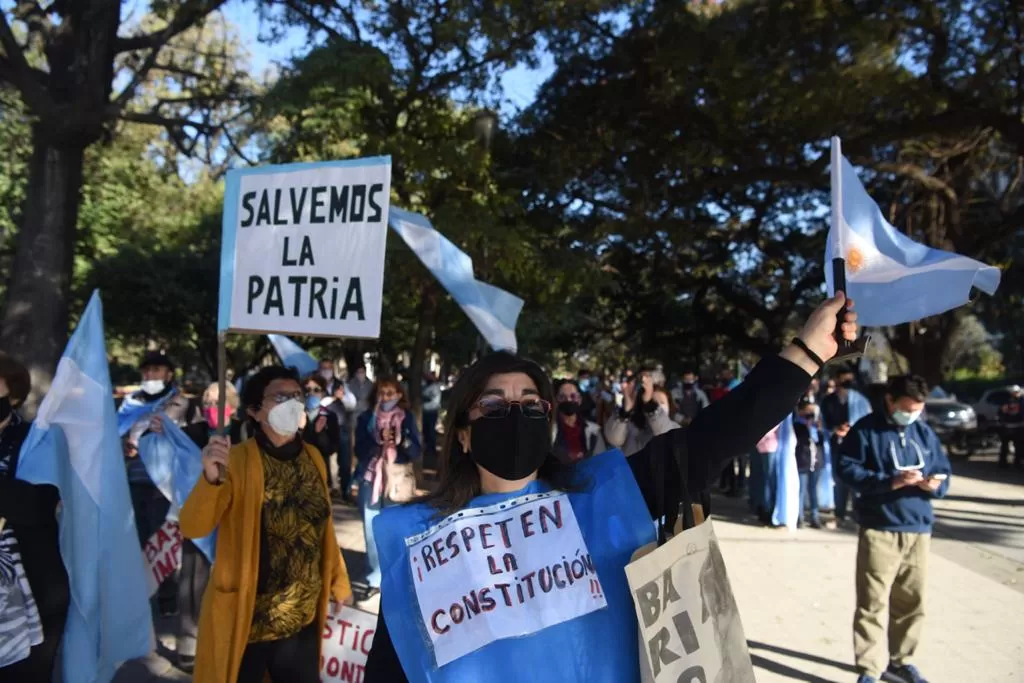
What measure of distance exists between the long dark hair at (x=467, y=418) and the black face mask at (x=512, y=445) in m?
0.09

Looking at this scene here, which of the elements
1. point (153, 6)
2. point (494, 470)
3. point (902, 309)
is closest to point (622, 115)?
point (153, 6)

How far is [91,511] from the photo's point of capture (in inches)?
144

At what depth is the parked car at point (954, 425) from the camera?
20.3 m

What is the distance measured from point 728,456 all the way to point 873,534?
3.52m

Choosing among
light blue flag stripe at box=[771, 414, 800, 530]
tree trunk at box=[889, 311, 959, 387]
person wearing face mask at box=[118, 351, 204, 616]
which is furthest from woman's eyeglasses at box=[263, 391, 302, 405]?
tree trunk at box=[889, 311, 959, 387]

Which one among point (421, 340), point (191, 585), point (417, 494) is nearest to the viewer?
point (417, 494)

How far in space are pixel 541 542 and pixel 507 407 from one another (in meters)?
0.36

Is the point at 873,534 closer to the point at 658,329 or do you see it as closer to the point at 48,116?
the point at 48,116

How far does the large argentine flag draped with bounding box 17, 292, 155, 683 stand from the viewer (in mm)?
3494

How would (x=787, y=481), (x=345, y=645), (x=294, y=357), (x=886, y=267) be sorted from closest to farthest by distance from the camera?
(x=886, y=267)
(x=345, y=645)
(x=787, y=481)
(x=294, y=357)

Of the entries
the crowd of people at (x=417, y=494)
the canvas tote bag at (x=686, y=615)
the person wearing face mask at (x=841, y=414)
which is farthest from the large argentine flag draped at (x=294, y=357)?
the canvas tote bag at (x=686, y=615)

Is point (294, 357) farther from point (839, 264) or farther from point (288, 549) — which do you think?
point (839, 264)

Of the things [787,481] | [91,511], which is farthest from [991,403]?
[91,511]

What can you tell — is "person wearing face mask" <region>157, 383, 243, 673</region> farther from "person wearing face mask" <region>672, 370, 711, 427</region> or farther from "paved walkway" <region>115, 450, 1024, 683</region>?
"person wearing face mask" <region>672, 370, 711, 427</region>
